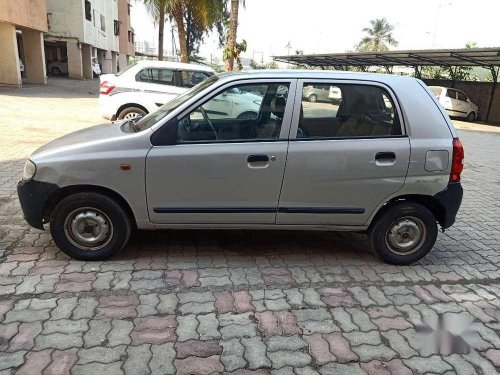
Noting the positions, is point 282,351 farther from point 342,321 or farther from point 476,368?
point 476,368

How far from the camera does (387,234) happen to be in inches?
148

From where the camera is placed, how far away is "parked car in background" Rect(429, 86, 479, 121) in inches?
795

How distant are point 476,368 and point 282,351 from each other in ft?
3.90

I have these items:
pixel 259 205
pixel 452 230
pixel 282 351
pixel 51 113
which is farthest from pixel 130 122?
pixel 51 113

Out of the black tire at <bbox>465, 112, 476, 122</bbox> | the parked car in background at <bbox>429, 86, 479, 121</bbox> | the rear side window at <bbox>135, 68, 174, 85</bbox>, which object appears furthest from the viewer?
the black tire at <bbox>465, 112, 476, 122</bbox>

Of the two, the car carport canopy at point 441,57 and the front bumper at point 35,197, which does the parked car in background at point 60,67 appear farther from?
the front bumper at point 35,197

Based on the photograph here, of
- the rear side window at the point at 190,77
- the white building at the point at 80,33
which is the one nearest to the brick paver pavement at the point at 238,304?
the rear side window at the point at 190,77

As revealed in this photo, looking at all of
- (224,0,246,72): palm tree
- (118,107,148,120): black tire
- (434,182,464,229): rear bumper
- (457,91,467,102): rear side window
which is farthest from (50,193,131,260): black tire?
(457,91,467,102): rear side window

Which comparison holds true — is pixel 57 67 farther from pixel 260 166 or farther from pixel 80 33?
pixel 260 166

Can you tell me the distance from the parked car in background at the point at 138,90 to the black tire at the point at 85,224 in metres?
5.94

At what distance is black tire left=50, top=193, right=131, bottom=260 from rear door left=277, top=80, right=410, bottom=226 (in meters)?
1.35

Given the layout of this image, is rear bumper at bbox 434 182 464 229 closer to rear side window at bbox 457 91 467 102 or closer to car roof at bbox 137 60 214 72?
car roof at bbox 137 60 214 72

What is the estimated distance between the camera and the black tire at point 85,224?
11.2ft

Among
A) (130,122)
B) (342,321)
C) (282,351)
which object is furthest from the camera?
(130,122)
